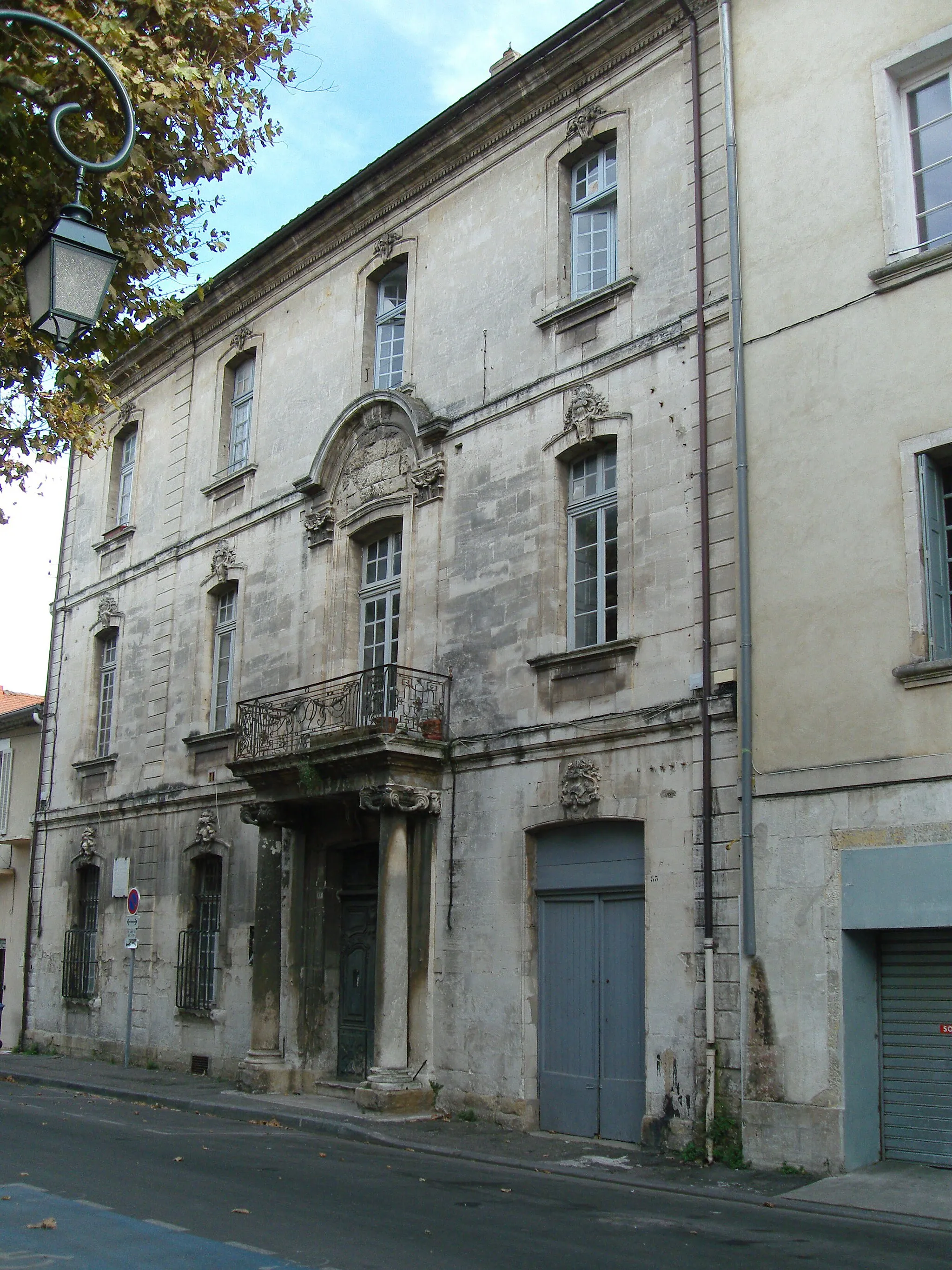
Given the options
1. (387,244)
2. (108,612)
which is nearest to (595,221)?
(387,244)

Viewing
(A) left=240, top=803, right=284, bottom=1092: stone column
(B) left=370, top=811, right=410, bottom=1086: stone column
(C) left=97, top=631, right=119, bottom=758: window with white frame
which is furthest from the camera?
(C) left=97, top=631, right=119, bottom=758: window with white frame

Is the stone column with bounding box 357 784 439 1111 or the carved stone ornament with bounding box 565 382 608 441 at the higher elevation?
the carved stone ornament with bounding box 565 382 608 441

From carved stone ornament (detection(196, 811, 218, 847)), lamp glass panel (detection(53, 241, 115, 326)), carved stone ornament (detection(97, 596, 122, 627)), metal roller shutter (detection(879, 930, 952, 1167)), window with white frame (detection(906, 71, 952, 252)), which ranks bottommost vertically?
metal roller shutter (detection(879, 930, 952, 1167))

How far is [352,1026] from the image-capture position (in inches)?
627

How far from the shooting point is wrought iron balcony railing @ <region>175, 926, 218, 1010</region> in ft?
60.7

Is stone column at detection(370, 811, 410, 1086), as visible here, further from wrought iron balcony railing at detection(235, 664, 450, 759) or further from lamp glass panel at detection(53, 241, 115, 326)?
lamp glass panel at detection(53, 241, 115, 326)

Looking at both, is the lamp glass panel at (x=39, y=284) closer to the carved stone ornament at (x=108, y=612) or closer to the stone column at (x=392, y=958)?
the stone column at (x=392, y=958)

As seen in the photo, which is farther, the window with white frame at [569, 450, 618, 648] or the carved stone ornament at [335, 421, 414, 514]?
the carved stone ornament at [335, 421, 414, 514]

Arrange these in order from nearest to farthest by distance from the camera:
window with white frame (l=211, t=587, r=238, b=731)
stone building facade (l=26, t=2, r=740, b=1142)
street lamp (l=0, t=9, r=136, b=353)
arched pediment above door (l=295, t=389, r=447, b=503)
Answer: street lamp (l=0, t=9, r=136, b=353)
stone building facade (l=26, t=2, r=740, b=1142)
arched pediment above door (l=295, t=389, r=447, b=503)
window with white frame (l=211, t=587, r=238, b=731)

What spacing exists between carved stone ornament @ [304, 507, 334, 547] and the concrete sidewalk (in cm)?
704

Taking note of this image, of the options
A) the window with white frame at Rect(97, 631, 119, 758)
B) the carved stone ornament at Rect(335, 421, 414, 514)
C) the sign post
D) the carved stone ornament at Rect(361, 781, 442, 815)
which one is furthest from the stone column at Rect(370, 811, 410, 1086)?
the window with white frame at Rect(97, 631, 119, 758)

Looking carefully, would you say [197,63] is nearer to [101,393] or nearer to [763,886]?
[101,393]

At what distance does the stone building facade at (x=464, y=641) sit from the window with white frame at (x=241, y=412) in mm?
57

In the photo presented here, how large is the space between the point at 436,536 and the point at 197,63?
6.26 metres
